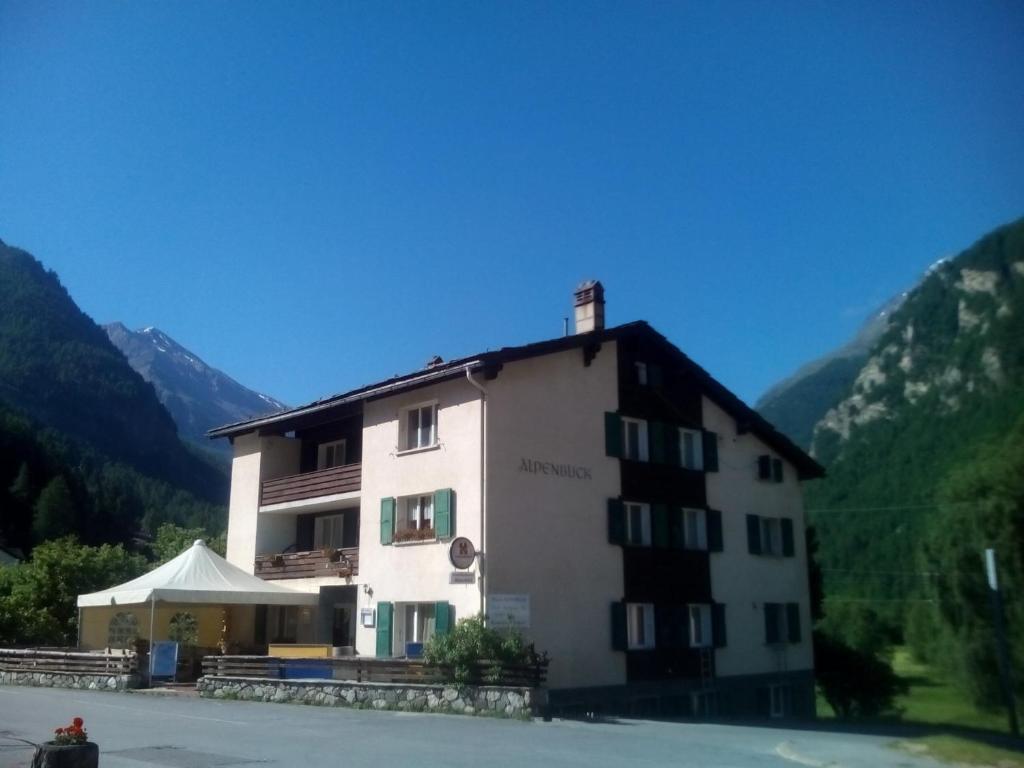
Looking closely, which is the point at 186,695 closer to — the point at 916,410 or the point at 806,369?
the point at 916,410

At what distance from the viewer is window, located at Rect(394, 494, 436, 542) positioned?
2483 centimetres

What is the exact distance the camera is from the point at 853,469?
7856 cm

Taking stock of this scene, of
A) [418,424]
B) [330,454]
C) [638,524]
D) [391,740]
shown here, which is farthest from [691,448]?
[391,740]

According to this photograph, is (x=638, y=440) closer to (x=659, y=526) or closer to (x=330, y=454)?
(x=659, y=526)

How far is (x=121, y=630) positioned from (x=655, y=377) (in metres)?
18.5

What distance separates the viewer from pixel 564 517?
2505 cm

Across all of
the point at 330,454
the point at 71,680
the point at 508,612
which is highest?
the point at 330,454

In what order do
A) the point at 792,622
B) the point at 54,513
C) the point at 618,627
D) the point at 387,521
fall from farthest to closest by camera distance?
1. the point at 54,513
2. the point at 792,622
3. the point at 387,521
4. the point at 618,627

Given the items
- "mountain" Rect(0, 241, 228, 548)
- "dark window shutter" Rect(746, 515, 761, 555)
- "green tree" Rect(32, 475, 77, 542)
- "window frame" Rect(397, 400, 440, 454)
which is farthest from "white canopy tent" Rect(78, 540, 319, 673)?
"mountain" Rect(0, 241, 228, 548)

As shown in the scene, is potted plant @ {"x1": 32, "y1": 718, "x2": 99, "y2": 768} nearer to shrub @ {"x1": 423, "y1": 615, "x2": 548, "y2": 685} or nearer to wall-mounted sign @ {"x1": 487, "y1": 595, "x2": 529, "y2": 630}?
shrub @ {"x1": 423, "y1": 615, "x2": 548, "y2": 685}

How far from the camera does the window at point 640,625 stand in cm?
2630

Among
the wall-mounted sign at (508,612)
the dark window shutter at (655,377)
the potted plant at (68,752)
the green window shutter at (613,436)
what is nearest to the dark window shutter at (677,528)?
the green window shutter at (613,436)

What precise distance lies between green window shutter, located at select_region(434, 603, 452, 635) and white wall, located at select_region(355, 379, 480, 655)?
183mm

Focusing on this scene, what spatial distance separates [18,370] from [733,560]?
162 metres
